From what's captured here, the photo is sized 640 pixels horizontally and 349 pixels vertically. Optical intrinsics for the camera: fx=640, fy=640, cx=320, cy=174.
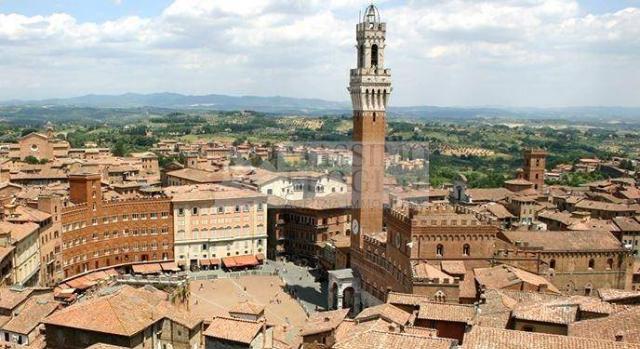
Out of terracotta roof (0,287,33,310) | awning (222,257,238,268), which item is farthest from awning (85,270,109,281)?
terracotta roof (0,287,33,310)

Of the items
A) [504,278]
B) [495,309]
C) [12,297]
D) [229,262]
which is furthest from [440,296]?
[229,262]

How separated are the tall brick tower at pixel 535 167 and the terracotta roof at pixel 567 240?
51.4 meters

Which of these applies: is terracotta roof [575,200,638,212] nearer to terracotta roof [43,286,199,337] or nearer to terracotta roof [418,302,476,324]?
terracotta roof [418,302,476,324]

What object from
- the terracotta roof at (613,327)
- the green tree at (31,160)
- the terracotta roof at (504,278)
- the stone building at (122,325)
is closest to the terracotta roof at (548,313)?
the terracotta roof at (613,327)

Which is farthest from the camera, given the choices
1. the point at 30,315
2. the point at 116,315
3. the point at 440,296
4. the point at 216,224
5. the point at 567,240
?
the point at 216,224

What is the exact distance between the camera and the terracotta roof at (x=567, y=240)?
53969 mm

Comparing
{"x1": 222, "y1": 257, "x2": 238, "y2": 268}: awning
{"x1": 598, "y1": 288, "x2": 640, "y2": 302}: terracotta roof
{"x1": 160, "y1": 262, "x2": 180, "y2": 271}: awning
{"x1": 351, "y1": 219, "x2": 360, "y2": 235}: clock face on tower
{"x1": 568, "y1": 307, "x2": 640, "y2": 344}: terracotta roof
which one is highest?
{"x1": 568, "y1": 307, "x2": 640, "y2": 344}: terracotta roof

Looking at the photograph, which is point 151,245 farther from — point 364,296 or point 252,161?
point 252,161

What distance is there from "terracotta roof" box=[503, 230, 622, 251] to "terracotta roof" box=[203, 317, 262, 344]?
28527mm

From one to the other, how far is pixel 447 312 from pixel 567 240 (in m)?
27.9

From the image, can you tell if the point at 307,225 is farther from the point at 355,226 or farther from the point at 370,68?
the point at 370,68

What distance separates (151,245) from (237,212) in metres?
10.6

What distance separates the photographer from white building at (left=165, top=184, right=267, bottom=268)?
74.9 m

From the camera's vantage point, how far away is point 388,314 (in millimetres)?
35219
